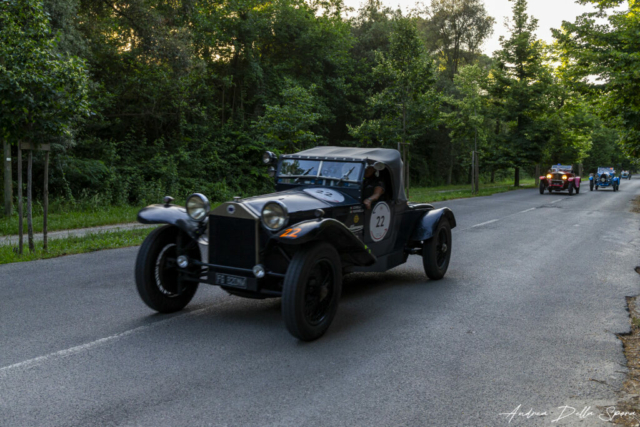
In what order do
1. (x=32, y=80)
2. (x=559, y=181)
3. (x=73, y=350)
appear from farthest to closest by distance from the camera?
(x=559, y=181) < (x=32, y=80) < (x=73, y=350)

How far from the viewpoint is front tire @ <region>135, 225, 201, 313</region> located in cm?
541

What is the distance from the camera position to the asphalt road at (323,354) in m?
3.49

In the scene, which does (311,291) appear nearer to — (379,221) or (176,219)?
(176,219)

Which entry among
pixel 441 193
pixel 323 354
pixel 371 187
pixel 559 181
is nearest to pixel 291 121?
pixel 441 193

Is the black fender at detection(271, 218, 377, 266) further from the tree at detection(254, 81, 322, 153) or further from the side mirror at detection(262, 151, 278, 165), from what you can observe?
the tree at detection(254, 81, 322, 153)

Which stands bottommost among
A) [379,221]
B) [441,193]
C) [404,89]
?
[441,193]

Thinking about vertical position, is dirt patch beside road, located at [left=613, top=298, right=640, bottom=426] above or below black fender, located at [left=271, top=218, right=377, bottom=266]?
below

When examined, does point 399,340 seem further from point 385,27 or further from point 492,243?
point 385,27

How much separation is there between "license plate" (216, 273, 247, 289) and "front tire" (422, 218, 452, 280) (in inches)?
131

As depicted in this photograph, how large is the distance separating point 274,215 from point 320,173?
1.78 m

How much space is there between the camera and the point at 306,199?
18.8 feet

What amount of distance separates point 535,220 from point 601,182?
1156 inches

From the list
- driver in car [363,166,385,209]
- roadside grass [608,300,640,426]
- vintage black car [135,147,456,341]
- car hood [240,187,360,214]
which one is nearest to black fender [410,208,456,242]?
vintage black car [135,147,456,341]

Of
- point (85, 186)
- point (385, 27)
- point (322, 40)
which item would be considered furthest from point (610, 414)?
point (385, 27)
